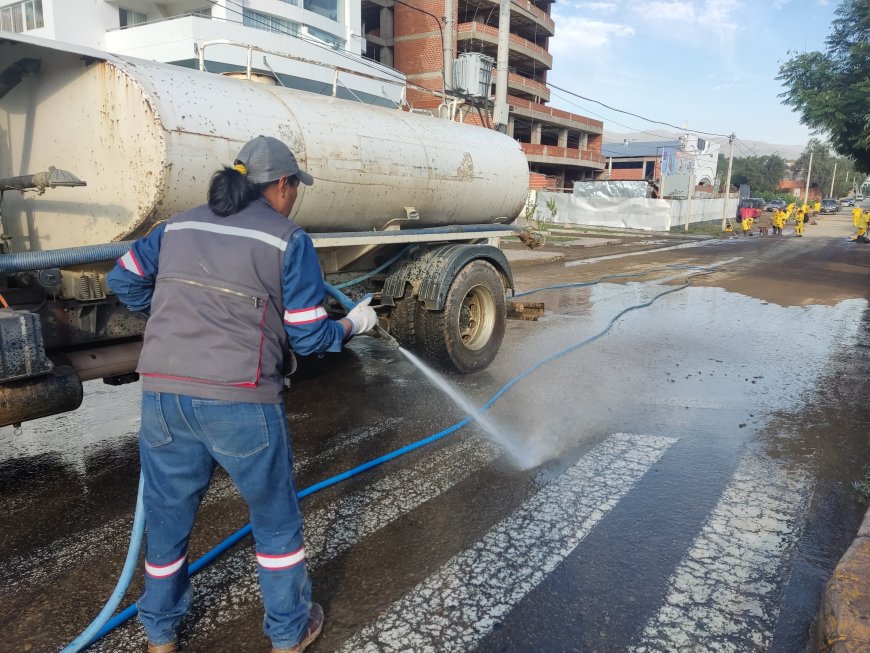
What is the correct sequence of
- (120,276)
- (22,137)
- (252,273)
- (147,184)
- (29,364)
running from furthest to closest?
(22,137) → (147,184) → (29,364) → (120,276) → (252,273)

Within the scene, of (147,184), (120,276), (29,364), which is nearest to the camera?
(120,276)

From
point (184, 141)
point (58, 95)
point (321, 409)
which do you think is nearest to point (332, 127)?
point (184, 141)

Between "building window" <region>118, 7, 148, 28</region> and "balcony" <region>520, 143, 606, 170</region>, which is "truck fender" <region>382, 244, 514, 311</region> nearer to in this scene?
"building window" <region>118, 7, 148, 28</region>

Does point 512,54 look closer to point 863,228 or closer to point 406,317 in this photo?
point 863,228

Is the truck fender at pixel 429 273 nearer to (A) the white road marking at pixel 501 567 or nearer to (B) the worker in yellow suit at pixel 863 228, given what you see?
(A) the white road marking at pixel 501 567

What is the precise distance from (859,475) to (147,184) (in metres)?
4.81

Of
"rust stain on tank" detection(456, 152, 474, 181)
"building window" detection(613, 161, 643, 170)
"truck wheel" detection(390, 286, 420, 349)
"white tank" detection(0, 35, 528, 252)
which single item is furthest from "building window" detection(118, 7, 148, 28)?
"building window" detection(613, 161, 643, 170)

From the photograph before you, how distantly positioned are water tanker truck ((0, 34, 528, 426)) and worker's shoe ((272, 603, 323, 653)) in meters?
1.91

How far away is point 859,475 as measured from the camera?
418cm

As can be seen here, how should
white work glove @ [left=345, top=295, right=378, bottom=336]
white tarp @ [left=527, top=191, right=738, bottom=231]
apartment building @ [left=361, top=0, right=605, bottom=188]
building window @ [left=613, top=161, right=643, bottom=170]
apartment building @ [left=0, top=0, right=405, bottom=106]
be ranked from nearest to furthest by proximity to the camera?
Result: 1. white work glove @ [left=345, top=295, right=378, bottom=336]
2. apartment building @ [left=0, top=0, right=405, bottom=106]
3. white tarp @ [left=527, top=191, right=738, bottom=231]
4. apartment building @ [left=361, top=0, right=605, bottom=188]
5. building window @ [left=613, top=161, right=643, bottom=170]

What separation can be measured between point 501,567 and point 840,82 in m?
21.2

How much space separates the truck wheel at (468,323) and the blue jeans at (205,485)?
366 cm

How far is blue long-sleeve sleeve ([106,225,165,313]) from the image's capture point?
8.34 feet

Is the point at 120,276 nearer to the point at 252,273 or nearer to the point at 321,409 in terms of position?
the point at 252,273
